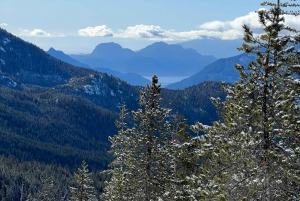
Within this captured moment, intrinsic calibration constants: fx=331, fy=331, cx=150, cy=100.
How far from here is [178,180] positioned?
1689cm

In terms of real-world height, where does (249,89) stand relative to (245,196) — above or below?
above

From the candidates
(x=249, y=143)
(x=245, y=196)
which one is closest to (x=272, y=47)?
(x=249, y=143)

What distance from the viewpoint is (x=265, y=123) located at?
37.5 feet

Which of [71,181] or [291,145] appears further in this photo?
[71,181]

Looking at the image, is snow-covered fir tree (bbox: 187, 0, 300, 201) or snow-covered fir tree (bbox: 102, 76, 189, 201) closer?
snow-covered fir tree (bbox: 187, 0, 300, 201)

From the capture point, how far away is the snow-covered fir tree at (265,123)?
1151cm

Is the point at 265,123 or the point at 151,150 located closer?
the point at 265,123

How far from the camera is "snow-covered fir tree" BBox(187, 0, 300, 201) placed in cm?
1151

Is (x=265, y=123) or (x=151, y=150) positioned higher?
(x=265, y=123)

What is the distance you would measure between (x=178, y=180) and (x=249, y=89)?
273 inches

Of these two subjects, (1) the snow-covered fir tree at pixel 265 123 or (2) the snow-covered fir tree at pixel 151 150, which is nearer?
(1) the snow-covered fir tree at pixel 265 123

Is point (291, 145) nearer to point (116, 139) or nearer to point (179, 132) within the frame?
point (179, 132)

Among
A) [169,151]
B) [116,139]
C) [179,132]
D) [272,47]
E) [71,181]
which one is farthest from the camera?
[71,181]

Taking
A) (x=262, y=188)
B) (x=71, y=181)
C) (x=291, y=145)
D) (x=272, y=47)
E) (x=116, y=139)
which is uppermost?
(x=272, y=47)
